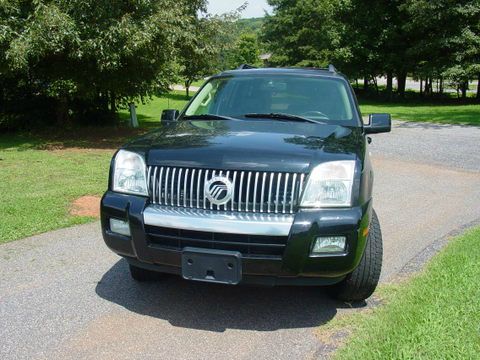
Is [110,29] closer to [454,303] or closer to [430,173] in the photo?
[430,173]

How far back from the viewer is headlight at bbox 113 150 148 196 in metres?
3.46

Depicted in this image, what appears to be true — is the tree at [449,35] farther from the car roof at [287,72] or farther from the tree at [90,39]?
the car roof at [287,72]

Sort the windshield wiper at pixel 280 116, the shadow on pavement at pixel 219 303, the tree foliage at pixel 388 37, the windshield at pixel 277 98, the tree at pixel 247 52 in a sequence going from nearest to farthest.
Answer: the shadow on pavement at pixel 219 303 < the windshield wiper at pixel 280 116 < the windshield at pixel 277 98 < the tree foliage at pixel 388 37 < the tree at pixel 247 52

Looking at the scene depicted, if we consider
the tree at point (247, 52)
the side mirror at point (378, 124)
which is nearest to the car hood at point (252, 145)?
the side mirror at point (378, 124)

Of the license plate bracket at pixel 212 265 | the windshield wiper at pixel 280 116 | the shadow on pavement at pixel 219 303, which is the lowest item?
the shadow on pavement at pixel 219 303

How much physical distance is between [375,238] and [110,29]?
8989 mm

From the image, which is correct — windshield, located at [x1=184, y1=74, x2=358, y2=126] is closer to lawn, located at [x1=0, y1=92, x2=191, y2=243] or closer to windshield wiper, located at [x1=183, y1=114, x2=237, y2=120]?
windshield wiper, located at [x1=183, y1=114, x2=237, y2=120]

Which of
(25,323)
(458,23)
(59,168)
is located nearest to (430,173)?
(59,168)

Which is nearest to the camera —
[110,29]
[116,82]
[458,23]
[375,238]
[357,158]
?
[357,158]

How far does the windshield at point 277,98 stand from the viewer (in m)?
4.49

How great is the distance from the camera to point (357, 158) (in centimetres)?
334

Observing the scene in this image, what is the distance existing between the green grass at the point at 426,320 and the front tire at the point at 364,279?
15 cm

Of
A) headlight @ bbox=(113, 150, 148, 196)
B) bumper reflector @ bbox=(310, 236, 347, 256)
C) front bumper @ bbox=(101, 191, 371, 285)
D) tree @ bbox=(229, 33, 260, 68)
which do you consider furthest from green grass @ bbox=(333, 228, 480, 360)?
tree @ bbox=(229, 33, 260, 68)

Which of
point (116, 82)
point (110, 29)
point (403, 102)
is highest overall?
point (110, 29)
